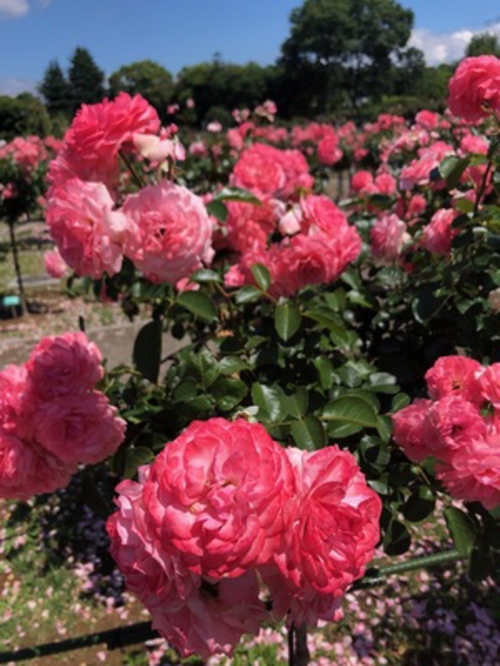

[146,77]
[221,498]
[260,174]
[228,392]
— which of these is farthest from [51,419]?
[146,77]

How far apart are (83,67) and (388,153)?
54.6 meters

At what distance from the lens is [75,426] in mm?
950

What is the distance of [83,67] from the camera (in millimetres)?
50406

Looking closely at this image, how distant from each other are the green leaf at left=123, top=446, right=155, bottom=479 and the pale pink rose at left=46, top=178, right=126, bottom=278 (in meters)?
0.32

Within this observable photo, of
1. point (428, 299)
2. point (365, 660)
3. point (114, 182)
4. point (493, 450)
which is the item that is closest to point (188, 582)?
point (493, 450)

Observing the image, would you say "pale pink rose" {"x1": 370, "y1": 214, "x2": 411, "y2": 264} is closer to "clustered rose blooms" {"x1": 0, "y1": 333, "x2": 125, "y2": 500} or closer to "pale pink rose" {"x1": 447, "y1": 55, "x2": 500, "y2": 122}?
"pale pink rose" {"x1": 447, "y1": 55, "x2": 500, "y2": 122}

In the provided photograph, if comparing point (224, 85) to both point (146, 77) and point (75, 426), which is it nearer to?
point (146, 77)

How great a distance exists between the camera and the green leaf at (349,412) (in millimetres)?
930

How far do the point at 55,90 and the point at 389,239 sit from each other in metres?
48.7

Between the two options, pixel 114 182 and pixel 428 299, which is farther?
pixel 428 299

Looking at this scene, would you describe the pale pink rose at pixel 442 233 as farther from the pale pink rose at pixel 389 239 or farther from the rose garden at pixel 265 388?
the pale pink rose at pixel 389 239

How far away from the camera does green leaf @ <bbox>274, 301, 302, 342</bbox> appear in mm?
1101

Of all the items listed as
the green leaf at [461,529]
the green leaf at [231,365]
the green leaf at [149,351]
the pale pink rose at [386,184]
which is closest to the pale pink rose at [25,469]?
the green leaf at [149,351]

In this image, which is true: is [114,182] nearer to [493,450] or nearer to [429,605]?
[493,450]
